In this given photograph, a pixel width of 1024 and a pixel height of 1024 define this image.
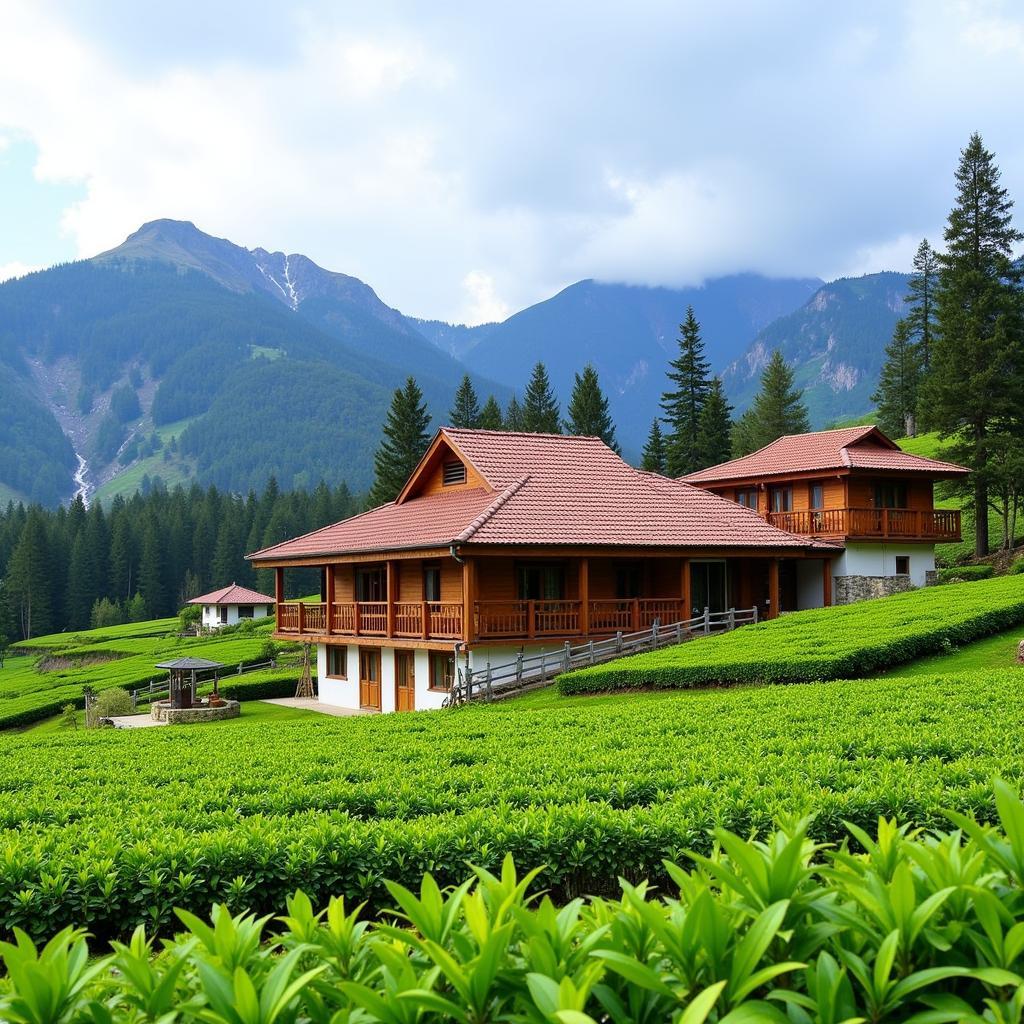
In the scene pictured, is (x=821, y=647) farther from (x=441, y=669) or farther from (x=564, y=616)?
(x=441, y=669)

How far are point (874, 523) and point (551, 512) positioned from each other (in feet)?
49.3

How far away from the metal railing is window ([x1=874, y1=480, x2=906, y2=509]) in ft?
38.6

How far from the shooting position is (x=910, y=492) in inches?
1556

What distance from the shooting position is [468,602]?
85.7 ft

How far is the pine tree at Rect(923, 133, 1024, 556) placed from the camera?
137 ft

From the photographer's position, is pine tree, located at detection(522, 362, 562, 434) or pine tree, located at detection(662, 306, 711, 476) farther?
pine tree, located at detection(522, 362, 562, 434)

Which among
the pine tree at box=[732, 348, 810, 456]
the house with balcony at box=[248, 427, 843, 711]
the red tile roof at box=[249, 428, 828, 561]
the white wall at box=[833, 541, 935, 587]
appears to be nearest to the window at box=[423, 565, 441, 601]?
the house with balcony at box=[248, 427, 843, 711]

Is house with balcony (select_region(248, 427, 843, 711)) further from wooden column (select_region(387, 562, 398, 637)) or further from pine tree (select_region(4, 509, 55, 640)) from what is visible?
pine tree (select_region(4, 509, 55, 640))

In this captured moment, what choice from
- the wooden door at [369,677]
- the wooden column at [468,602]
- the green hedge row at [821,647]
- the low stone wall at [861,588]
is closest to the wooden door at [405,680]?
the wooden door at [369,677]

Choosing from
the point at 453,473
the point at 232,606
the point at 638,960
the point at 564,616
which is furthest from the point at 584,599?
the point at 232,606

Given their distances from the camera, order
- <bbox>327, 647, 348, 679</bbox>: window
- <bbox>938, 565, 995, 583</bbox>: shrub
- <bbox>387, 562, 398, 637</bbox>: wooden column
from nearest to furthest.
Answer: <bbox>387, 562, 398, 637</bbox>: wooden column, <bbox>327, 647, 348, 679</bbox>: window, <bbox>938, 565, 995, 583</bbox>: shrub

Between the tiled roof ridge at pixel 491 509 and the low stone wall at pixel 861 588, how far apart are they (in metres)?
13.3

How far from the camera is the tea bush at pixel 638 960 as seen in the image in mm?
2893

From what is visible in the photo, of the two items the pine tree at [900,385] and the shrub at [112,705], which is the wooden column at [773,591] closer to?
the shrub at [112,705]
